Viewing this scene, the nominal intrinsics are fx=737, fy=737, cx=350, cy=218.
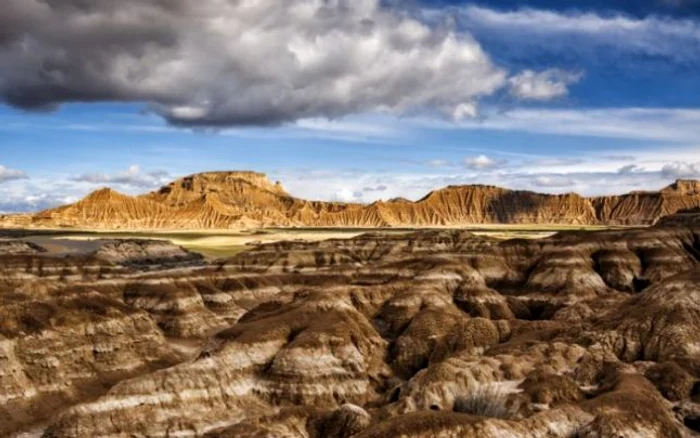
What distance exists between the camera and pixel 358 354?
2261 inches

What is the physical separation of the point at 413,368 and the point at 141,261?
99.4 m

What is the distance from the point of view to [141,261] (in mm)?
150625

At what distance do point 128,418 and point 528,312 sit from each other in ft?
202

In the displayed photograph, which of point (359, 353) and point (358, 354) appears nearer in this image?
point (358, 354)

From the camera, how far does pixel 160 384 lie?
47.9 m

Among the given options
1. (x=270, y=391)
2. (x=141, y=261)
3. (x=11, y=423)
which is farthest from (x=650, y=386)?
(x=141, y=261)

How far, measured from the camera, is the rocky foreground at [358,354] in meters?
42.9

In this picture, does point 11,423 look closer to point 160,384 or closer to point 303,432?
point 160,384

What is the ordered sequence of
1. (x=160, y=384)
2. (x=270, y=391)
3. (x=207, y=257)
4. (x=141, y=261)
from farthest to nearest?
(x=207, y=257) < (x=141, y=261) < (x=270, y=391) < (x=160, y=384)

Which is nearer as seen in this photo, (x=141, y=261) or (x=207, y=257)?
(x=141, y=261)

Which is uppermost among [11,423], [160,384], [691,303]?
[691,303]

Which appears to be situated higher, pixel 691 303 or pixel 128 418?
pixel 691 303

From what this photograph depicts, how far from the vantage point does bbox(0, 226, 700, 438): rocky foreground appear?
4288 centimetres

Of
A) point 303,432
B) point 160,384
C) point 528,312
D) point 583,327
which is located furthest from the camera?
point 528,312
